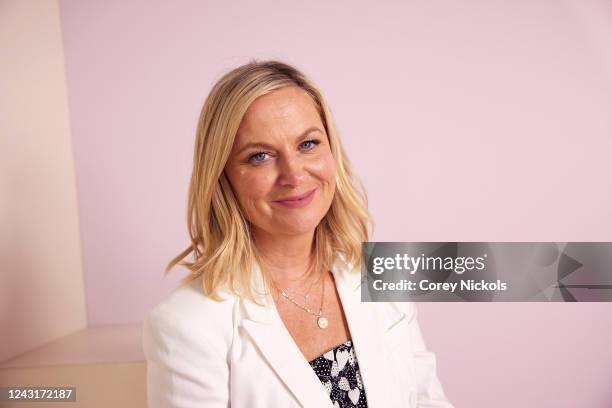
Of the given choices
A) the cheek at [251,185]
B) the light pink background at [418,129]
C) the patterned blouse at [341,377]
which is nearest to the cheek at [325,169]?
the cheek at [251,185]

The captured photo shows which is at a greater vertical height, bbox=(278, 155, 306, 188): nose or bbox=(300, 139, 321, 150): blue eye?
bbox=(300, 139, 321, 150): blue eye

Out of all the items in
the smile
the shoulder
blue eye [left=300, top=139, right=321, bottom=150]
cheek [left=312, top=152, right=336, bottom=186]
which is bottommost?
the shoulder

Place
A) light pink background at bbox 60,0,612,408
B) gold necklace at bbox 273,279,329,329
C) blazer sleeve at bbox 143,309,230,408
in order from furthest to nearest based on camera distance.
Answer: light pink background at bbox 60,0,612,408, gold necklace at bbox 273,279,329,329, blazer sleeve at bbox 143,309,230,408

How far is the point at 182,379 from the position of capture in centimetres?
120

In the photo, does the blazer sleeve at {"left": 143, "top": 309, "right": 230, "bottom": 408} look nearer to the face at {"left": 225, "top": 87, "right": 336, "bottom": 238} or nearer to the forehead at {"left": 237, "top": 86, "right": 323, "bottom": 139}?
the face at {"left": 225, "top": 87, "right": 336, "bottom": 238}

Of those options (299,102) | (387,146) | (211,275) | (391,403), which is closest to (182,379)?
(211,275)

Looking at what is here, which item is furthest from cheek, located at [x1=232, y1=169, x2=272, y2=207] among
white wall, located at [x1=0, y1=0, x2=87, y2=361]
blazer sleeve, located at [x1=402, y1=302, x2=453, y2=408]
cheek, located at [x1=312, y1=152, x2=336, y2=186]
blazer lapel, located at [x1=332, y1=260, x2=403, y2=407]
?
white wall, located at [x1=0, y1=0, x2=87, y2=361]

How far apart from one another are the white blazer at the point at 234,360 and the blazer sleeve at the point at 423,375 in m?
0.13

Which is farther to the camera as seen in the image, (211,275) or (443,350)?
(443,350)

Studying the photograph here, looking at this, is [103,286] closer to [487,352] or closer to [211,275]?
[211,275]

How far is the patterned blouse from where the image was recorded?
4.30 ft

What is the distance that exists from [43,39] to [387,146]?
1.33 meters

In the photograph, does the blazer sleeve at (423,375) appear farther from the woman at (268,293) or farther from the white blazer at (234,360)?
the white blazer at (234,360)

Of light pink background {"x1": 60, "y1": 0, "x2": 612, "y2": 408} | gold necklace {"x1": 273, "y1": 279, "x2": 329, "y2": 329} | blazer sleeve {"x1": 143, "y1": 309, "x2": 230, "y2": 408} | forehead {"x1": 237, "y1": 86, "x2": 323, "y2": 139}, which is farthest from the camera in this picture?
light pink background {"x1": 60, "y1": 0, "x2": 612, "y2": 408}
